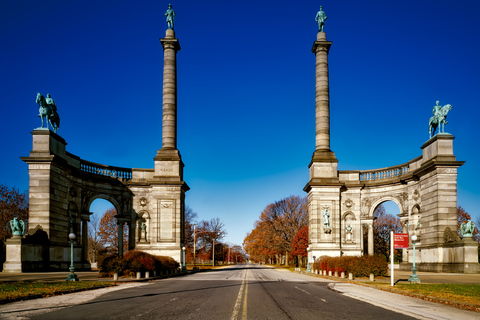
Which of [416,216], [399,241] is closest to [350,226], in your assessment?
[416,216]

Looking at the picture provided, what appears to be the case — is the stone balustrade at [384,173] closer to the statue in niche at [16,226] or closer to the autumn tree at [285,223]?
the autumn tree at [285,223]

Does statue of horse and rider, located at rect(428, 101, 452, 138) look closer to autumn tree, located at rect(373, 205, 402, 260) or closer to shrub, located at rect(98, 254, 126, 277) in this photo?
shrub, located at rect(98, 254, 126, 277)

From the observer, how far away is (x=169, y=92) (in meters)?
45.0

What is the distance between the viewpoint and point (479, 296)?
15852 millimetres

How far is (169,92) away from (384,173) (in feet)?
77.8

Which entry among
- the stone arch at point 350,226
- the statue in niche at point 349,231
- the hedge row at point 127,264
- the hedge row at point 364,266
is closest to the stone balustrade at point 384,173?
the stone arch at point 350,226

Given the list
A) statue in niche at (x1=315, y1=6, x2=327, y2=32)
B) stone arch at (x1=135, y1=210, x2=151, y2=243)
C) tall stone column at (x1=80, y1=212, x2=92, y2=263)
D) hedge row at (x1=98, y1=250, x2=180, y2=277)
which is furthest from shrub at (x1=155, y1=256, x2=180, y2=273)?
statue in niche at (x1=315, y1=6, x2=327, y2=32)

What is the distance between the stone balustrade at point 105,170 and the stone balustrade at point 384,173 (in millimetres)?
24697

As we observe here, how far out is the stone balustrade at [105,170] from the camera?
1658 inches

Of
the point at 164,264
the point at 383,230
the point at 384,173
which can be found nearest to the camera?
the point at 164,264

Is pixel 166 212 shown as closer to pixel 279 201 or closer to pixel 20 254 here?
pixel 20 254

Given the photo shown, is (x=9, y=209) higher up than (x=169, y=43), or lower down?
lower down

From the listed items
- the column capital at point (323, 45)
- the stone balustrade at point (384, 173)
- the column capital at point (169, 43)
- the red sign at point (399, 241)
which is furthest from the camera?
the column capital at point (323, 45)

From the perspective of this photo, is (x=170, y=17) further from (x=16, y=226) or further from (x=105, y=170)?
(x=16, y=226)
